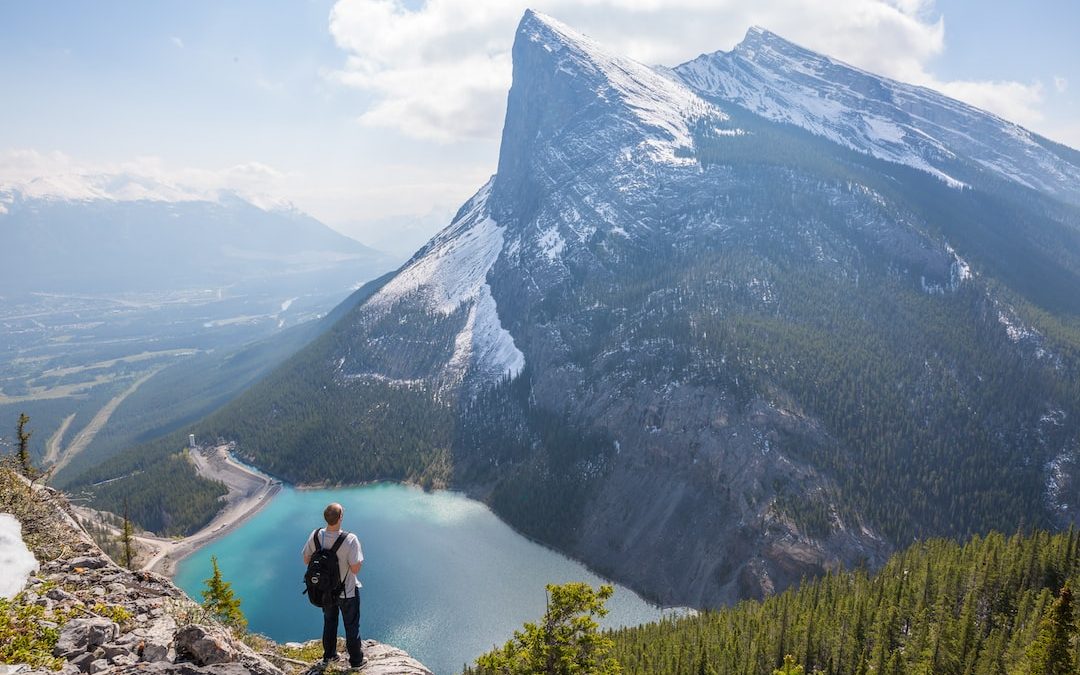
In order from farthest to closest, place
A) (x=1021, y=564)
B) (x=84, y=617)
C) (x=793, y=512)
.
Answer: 1. (x=793, y=512)
2. (x=1021, y=564)
3. (x=84, y=617)

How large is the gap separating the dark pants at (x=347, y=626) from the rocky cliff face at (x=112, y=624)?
54cm

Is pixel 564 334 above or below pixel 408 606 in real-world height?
above

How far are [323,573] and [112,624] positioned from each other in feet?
18.8

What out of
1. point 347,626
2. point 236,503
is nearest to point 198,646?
point 347,626

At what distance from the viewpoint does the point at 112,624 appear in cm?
1620

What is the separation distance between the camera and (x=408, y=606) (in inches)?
3826

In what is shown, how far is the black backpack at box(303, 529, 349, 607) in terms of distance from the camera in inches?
650

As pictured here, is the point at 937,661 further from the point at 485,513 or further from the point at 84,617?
the point at 485,513

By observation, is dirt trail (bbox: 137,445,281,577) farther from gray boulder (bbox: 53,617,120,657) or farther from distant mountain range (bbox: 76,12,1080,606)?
gray boulder (bbox: 53,617,120,657)

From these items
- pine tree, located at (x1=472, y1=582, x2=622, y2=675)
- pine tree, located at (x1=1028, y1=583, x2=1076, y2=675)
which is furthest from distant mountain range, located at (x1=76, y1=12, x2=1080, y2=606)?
pine tree, located at (x1=472, y1=582, x2=622, y2=675)

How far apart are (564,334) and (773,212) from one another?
263 feet

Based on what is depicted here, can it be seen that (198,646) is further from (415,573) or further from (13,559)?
(415,573)

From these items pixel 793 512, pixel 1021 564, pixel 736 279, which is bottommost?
pixel 793 512

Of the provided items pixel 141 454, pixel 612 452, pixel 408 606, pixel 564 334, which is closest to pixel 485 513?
pixel 612 452
